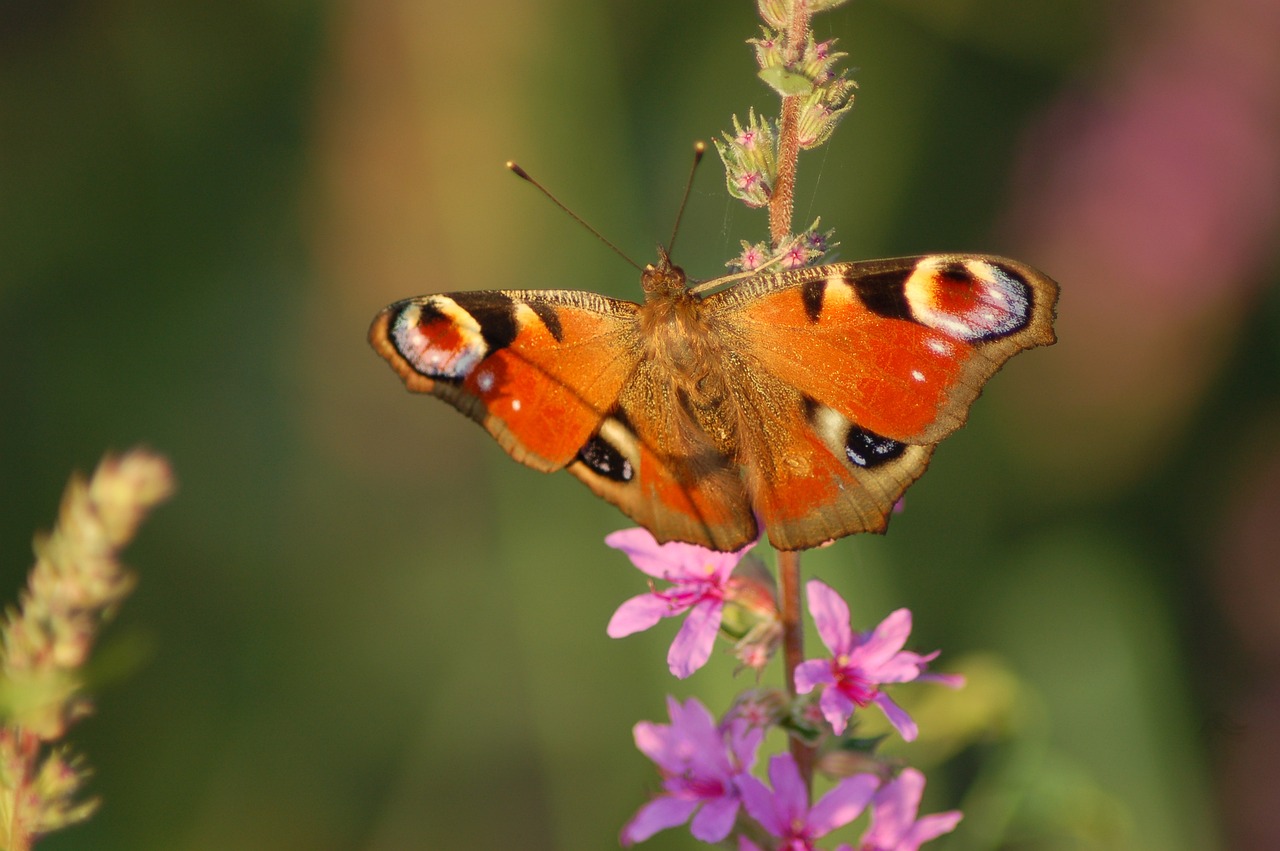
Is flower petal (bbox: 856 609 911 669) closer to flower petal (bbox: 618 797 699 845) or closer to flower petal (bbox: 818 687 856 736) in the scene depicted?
flower petal (bbox: 818 687 856 736)

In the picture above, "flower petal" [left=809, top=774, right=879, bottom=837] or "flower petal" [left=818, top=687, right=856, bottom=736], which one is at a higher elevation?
"flower petal" [left=818, top=687, right=856, bottom=736]

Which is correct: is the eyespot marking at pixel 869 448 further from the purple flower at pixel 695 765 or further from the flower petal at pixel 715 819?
the flower petal at pixel 715 819

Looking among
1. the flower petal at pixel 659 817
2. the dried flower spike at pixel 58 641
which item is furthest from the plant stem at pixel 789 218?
the dried flower spike at pixel 58 641

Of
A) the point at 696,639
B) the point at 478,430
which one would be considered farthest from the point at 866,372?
the point at 478,430

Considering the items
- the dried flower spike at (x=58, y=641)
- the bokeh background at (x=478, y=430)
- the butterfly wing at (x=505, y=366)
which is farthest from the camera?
the bokeh background at (x=478, y=430)

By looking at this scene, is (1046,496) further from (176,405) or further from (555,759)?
(176,405)

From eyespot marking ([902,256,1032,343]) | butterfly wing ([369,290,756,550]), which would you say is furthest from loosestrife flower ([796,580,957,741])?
eyespot marking ([902,256,1032,343])
